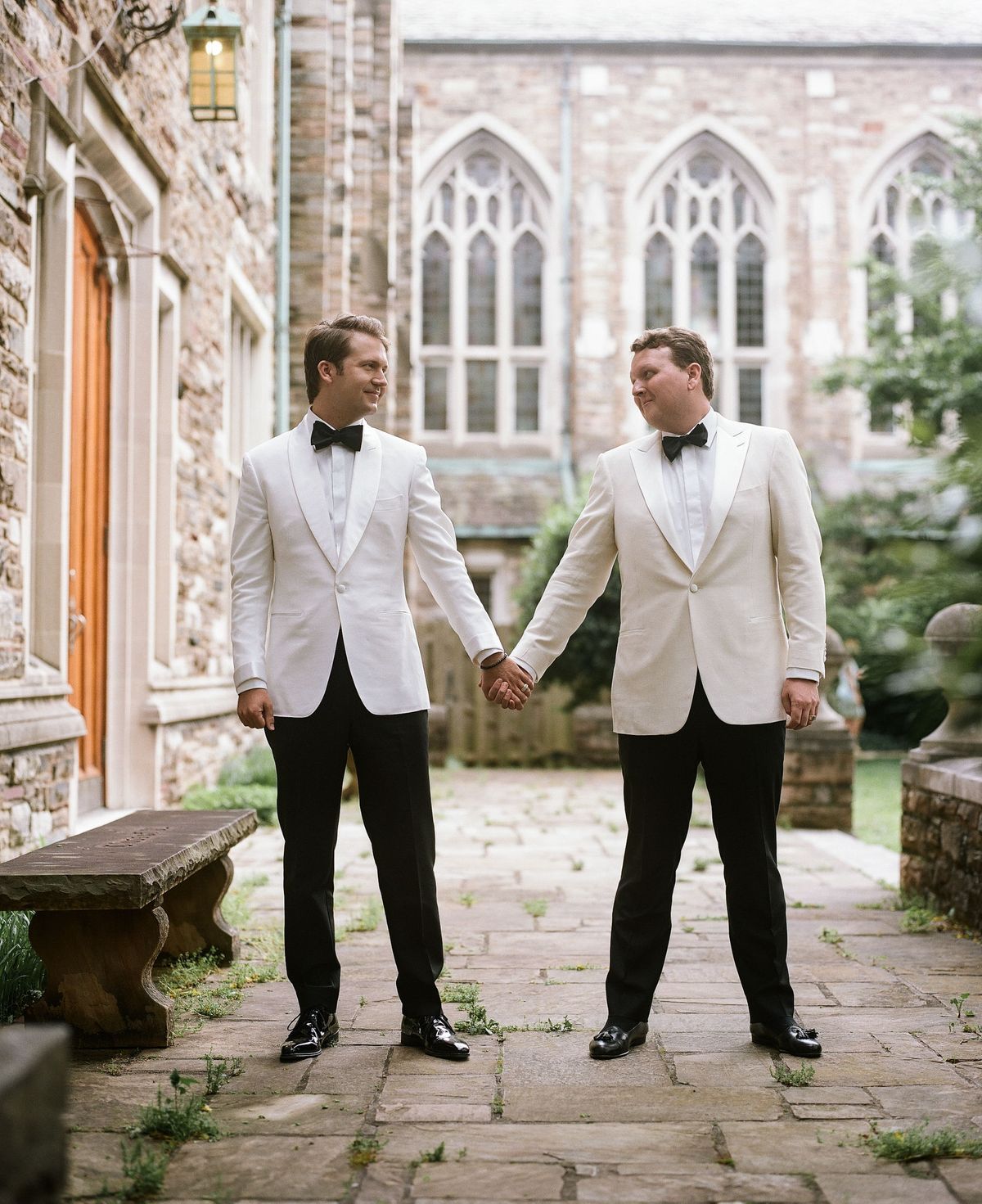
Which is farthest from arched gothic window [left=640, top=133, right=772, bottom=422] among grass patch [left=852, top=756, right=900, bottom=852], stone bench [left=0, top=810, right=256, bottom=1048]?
stone bench [left=0, top=810, right=256, bottom=1048]

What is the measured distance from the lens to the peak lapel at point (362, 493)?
356 cm

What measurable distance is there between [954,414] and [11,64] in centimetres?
499

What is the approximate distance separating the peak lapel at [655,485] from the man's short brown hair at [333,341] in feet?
2.59

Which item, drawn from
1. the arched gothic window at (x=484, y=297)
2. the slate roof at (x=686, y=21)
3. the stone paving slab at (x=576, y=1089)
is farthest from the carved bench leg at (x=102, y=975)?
the slate roof at (x=686, y=21)

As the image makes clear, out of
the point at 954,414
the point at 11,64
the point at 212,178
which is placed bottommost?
the point at 954,414

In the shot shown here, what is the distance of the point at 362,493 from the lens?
3609 millimetres

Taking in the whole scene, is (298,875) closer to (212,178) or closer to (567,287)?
(212,178)

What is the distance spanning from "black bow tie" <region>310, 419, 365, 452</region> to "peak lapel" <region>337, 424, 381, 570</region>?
23 mm

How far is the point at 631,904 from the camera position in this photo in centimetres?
362

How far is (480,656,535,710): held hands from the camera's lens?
3.80 m

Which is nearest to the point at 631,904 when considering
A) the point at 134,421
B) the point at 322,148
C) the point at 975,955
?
the point at 975,955

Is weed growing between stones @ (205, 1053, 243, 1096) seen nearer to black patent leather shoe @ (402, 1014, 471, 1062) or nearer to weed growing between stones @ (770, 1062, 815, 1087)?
black patent leather shoe @ (402, 1014, 471, 1062)

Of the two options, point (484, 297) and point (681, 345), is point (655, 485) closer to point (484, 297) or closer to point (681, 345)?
Answer: point (681, 345)

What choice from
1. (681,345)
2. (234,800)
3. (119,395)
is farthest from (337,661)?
(234,800)
